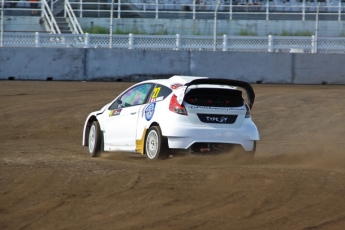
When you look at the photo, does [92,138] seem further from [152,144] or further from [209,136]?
[209,136]

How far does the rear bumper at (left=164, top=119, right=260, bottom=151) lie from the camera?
11172 mm

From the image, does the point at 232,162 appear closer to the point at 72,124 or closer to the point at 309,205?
the point at 309,205

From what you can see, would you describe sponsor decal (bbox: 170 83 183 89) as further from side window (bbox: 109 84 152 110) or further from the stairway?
the stairway

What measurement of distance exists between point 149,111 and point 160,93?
359 mm

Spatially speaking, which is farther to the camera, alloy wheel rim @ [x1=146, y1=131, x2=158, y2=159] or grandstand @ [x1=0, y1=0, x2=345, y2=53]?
grandstand @ [x1=0, y1=0, x2=345, y2=53]

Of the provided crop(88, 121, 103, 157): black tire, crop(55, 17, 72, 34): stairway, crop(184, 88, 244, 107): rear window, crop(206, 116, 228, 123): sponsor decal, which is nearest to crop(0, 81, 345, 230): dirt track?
crop(88, 121, 103, 157): black tire

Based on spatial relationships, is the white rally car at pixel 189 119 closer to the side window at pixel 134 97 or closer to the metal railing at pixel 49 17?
the side window at pixel 134 97

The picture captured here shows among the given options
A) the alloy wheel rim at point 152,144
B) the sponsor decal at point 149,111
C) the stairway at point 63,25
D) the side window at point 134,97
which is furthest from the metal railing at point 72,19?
the alloy wheel rim at point 152,144

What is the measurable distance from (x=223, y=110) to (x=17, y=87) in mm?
12321

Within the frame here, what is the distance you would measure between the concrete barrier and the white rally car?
12.7m

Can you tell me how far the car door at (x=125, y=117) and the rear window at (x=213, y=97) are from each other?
38.8 inches

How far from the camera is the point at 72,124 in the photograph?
17984mm

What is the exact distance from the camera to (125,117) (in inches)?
486

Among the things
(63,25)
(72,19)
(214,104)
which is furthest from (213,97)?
(63,25)
